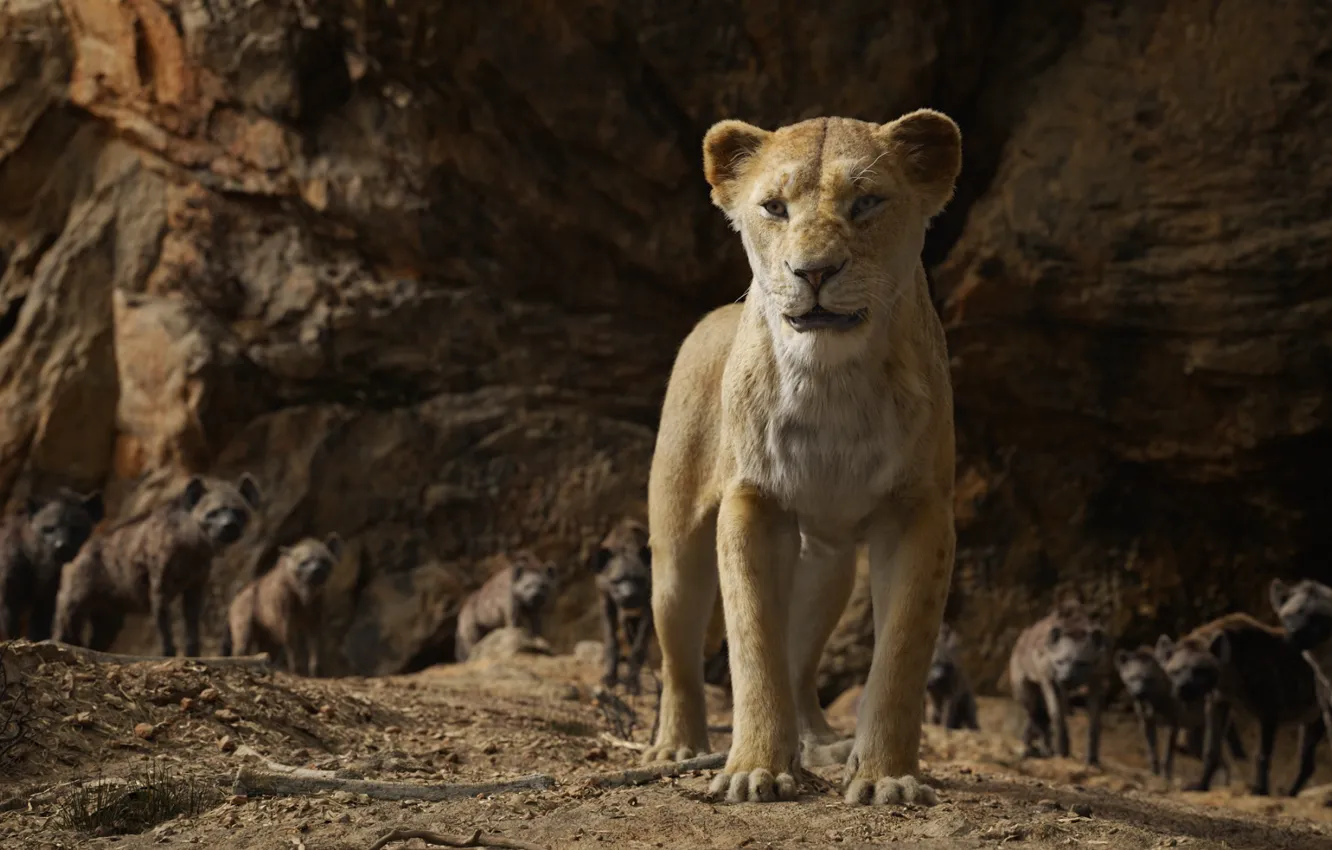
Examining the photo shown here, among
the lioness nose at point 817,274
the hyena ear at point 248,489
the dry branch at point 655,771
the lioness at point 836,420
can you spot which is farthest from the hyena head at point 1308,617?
the hyena ear at point 248,489

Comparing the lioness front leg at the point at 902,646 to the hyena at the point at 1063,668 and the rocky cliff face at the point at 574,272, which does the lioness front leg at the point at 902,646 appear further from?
the rocky cliff face at the point at 574,272

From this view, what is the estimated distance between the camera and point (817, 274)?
5.08 meters

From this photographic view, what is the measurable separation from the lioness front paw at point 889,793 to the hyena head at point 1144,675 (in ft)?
28.9

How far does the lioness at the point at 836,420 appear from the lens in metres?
5.19

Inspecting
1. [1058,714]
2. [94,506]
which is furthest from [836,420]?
[94,506]

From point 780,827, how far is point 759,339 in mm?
1785

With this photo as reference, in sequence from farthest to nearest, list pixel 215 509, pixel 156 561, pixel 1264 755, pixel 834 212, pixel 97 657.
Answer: pixel 215 509, pixel 156 561, pixel 1264 755, pixel 97 657, pixel 834 212

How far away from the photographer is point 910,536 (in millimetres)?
5457

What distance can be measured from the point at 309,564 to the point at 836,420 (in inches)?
361

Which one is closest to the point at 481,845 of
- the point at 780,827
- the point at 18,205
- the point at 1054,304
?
the point at 780,827

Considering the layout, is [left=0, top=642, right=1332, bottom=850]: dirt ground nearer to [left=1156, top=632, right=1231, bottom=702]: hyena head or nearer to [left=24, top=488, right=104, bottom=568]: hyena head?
[left=1156, top=632, right=1231, bottom=702]: hyena head

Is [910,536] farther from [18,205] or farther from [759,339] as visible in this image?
[18,205]

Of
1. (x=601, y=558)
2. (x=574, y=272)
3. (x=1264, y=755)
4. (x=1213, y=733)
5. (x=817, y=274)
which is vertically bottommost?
(x=1264, y=755)

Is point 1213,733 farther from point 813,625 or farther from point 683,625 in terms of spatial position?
point 683,625
